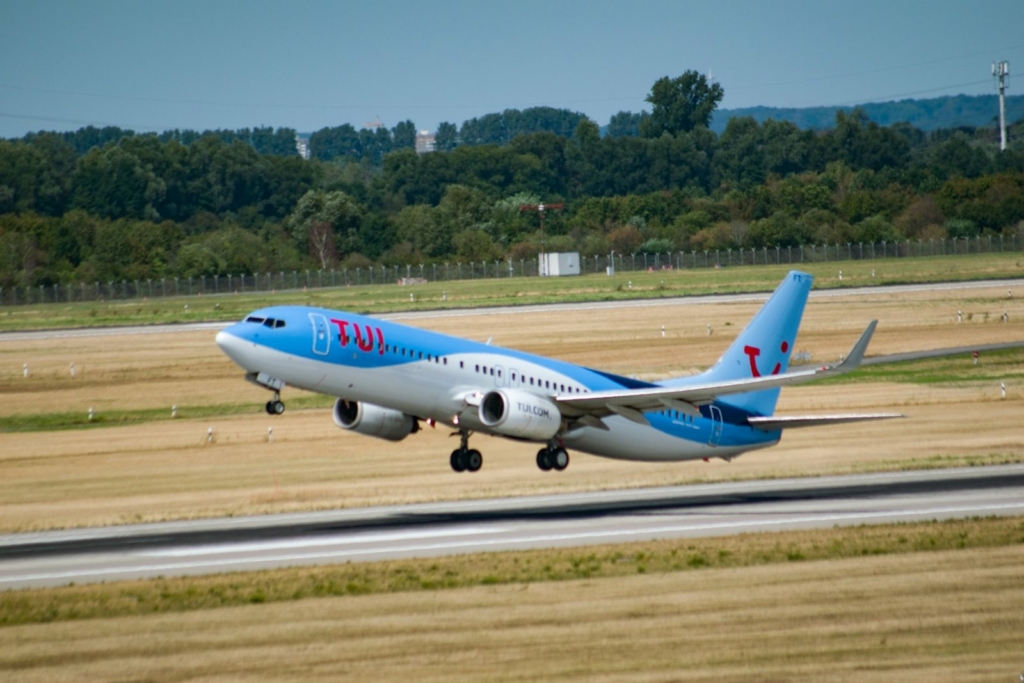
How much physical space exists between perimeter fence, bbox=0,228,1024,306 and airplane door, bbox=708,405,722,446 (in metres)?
95.2

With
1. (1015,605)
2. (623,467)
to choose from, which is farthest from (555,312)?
(1015,605)

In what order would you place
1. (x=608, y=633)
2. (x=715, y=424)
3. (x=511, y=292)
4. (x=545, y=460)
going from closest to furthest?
(x=608, y=633), (x=545, y=460), (x=715, y=424), (x=511, y=292)

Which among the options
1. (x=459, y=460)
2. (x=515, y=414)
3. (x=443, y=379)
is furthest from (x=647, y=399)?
(x=443, y=379)

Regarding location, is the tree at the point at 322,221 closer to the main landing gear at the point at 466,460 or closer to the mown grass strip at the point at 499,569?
the main landing gear at the point at 466,460

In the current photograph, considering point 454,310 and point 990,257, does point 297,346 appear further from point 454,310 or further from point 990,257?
point 990,257

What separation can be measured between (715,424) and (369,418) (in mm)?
12370

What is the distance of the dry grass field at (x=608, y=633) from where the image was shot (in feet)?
74.6

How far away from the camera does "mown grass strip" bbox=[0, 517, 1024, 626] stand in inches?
1117

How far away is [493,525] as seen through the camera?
124ft

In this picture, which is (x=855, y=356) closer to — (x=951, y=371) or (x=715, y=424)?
(x=715, y=424)

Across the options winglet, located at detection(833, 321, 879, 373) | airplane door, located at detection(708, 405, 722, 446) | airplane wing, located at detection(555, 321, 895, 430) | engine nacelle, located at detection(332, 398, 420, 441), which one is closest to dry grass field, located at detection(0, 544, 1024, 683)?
winglet, located at detection(833, 321, 879, 373)

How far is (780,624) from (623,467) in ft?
85.2

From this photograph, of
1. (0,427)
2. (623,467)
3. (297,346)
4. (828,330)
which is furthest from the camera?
(828,330)

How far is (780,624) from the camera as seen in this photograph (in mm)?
25297
